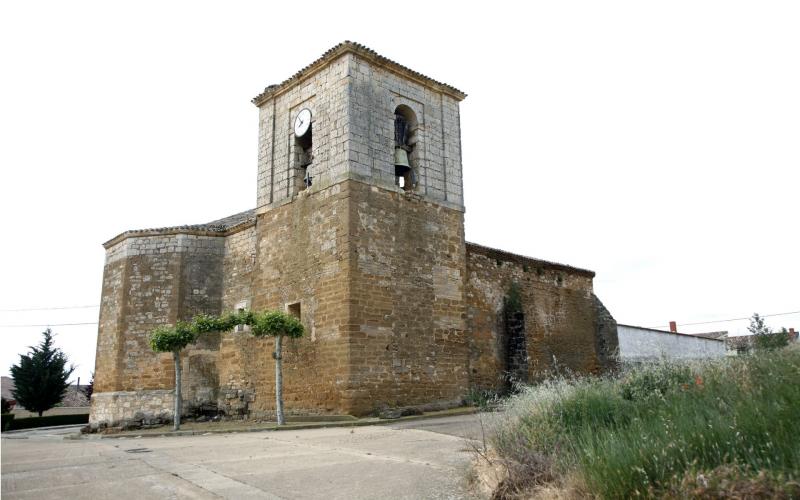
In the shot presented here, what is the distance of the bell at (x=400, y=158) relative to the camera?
14719mm

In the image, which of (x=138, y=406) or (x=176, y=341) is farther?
(x=138, y=406)

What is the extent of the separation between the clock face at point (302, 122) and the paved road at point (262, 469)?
8.35m

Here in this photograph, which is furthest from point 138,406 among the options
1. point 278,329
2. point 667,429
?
point 667,429

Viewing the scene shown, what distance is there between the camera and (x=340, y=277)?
12.9m

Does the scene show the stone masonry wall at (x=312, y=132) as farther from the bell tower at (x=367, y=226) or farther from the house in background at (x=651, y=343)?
the house in background at (x=651, y=343)

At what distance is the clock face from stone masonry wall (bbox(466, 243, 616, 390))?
216 inches

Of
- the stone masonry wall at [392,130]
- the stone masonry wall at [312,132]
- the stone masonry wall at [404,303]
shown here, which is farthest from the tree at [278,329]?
the stone masonry wall at [392,130]

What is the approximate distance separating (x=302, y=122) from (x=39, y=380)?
2505cm

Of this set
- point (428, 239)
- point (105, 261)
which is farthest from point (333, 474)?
point (105, 261)

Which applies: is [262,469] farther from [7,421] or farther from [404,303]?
[7,421]

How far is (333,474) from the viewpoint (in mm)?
5746

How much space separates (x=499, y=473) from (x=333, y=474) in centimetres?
183

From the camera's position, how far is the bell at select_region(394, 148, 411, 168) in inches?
579

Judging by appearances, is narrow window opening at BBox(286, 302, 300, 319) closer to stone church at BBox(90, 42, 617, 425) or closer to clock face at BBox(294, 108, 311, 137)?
stone church at BBox(90, 42, 617, 425)
